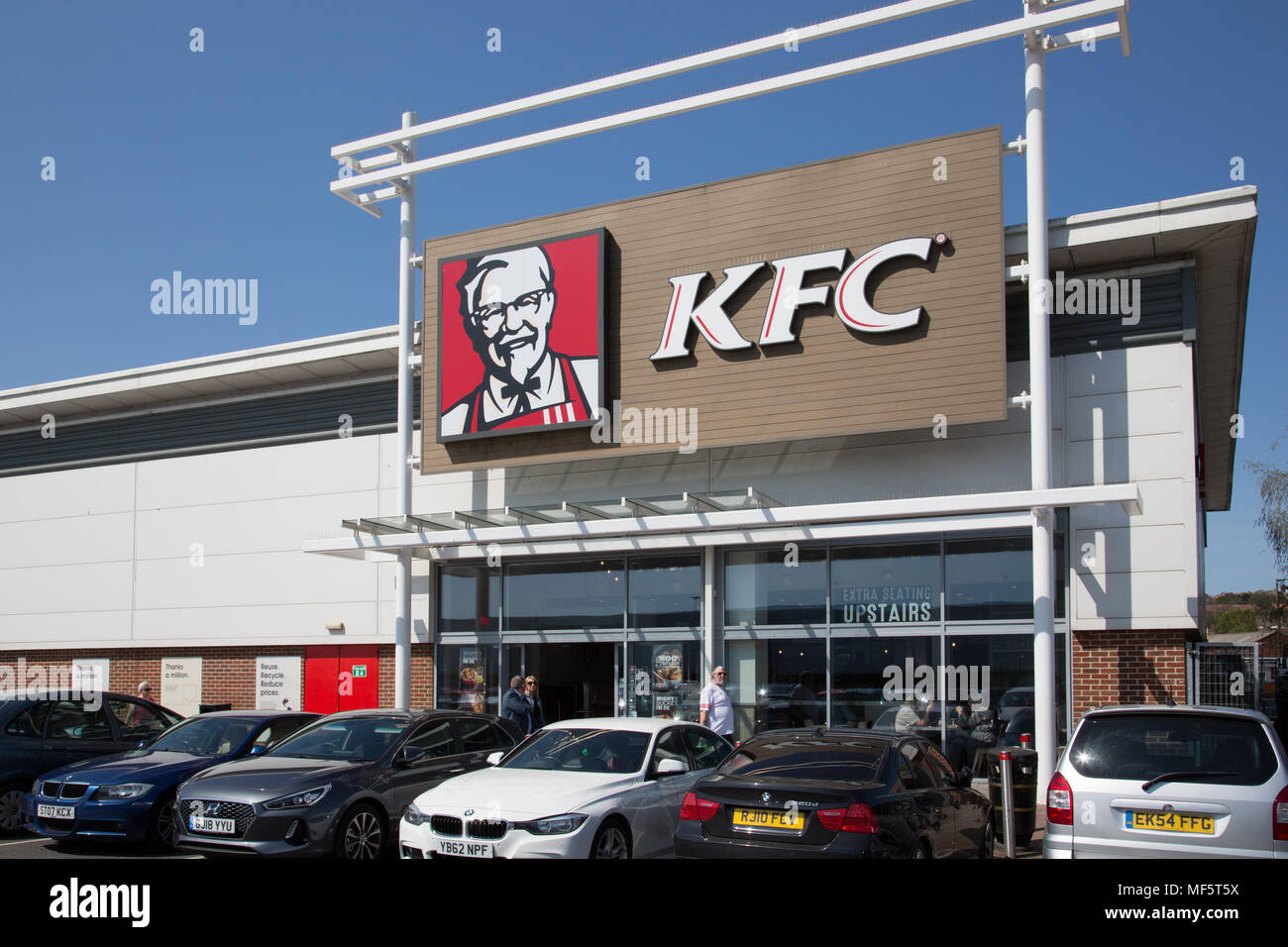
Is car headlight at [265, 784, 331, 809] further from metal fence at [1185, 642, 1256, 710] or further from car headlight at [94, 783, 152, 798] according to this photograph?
metal fence at [1185, 642, 1256, 710]

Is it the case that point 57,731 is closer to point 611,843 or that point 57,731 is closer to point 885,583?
point 611,843

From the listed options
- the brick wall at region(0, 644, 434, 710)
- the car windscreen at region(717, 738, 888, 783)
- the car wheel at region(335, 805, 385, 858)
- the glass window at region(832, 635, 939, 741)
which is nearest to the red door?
the brick wall at region(0, 644, 434, 710)

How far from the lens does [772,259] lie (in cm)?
1564

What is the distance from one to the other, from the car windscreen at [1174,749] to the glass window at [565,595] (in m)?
10.2

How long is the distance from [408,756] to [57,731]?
16.2ft

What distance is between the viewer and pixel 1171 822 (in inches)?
274

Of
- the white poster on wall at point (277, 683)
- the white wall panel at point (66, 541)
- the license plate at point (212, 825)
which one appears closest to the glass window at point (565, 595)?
the white poster on wall at point (277, 683)

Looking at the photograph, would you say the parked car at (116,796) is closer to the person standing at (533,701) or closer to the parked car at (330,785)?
the parked car at (330,785)

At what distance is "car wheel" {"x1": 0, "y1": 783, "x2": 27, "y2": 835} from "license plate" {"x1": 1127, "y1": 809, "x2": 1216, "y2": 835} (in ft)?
35.7

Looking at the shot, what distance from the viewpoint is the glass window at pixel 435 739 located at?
1077 centimetres

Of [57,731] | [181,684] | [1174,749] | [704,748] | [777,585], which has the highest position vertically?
[777,585]

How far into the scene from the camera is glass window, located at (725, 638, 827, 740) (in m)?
15.6

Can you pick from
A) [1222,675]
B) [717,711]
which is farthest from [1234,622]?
[717,711]
